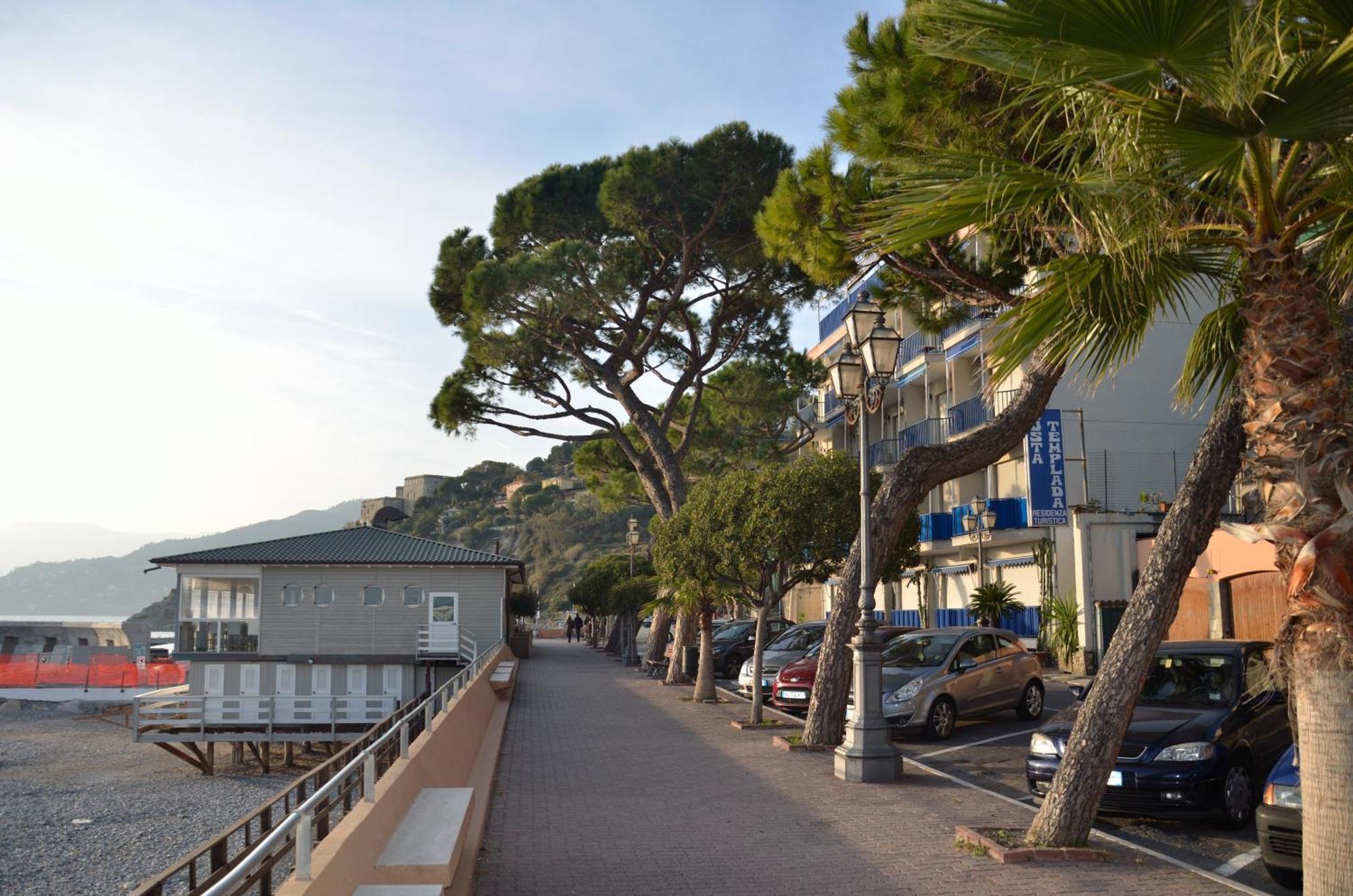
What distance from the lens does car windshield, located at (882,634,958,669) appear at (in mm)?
15859

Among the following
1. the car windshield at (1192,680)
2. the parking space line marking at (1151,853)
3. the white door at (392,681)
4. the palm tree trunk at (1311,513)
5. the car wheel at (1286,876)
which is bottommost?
the white door at (392,681)

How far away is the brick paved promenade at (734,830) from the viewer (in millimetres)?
7520

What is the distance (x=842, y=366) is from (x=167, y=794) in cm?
2374

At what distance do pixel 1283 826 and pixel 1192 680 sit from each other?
3382 mm

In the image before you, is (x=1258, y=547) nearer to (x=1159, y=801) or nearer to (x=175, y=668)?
(x=1159, y=801)

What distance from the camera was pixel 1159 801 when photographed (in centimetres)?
902

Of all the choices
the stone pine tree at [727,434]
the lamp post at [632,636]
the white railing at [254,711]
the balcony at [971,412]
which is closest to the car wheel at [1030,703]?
the stone pine tree at [727,434]

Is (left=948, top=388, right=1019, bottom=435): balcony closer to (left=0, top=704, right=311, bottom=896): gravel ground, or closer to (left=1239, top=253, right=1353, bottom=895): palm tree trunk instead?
(left=0, top=704, right=311, bottom=896): gravel ground

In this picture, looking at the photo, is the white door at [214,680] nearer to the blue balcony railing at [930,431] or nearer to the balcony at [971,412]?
the blue balcony railing at [930,431]

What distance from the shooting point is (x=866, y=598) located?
1231 cm

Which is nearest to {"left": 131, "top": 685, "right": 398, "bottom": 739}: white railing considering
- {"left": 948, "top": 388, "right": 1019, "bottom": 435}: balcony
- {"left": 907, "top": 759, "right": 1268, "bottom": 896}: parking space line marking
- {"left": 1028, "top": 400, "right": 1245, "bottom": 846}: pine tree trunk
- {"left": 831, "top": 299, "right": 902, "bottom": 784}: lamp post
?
{"left": 948, "top": 388, "right": 1019, "bottom": 435}: balcony

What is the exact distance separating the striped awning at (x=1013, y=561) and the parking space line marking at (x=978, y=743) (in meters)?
14.4

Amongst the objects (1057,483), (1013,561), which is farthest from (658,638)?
(1057,483)

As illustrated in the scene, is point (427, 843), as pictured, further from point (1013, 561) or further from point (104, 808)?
point (1013, 561)
